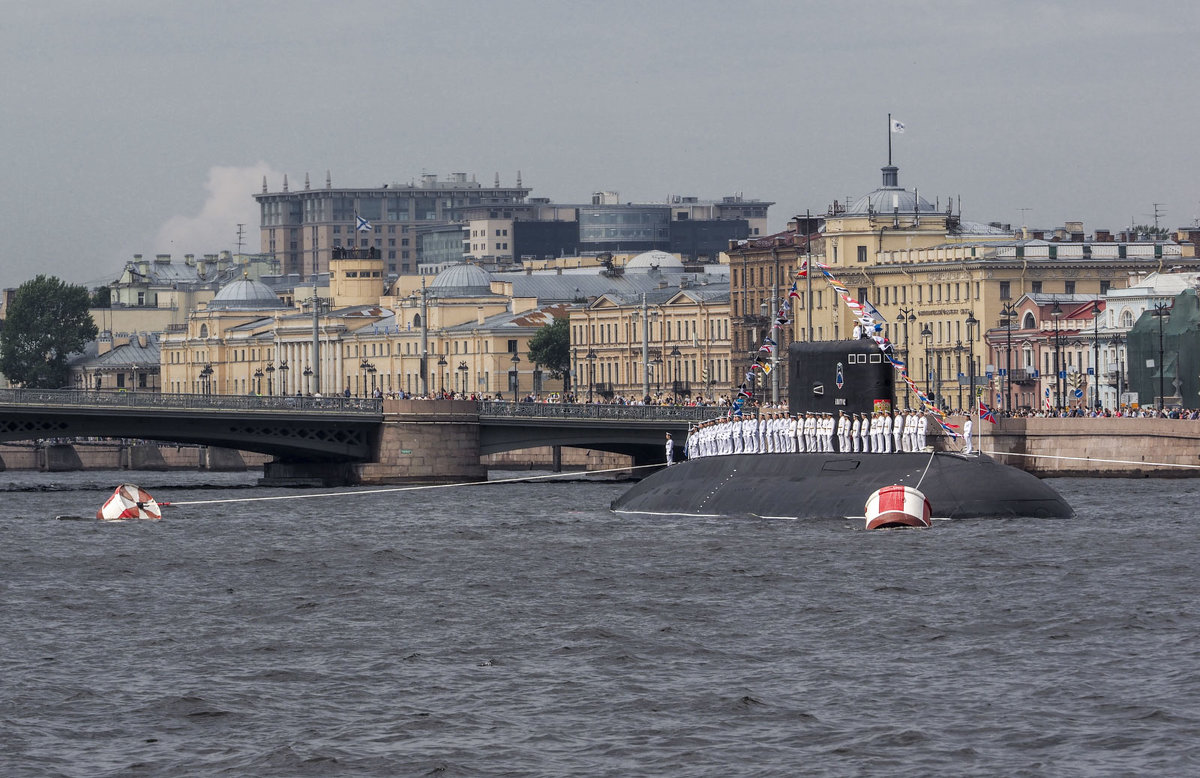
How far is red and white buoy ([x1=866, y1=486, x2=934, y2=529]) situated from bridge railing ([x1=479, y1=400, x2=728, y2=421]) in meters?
39.3

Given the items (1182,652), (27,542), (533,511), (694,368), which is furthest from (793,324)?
(1182,652)

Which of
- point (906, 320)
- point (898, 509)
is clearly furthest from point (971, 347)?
point (898, 509)

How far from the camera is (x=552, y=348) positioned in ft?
496

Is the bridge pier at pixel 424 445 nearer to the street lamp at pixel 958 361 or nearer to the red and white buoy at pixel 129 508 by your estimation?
the red and white buoy at pixel 129 508

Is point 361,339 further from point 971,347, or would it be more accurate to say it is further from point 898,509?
point 898,509

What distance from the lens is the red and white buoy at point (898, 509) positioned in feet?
172

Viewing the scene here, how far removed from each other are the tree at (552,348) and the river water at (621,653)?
303 feet

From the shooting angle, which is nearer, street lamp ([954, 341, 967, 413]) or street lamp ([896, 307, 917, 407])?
street lamp ([896, 307, 917, 407])

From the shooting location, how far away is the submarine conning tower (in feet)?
185

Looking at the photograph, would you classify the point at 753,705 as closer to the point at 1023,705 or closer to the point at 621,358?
the point at 1023,705

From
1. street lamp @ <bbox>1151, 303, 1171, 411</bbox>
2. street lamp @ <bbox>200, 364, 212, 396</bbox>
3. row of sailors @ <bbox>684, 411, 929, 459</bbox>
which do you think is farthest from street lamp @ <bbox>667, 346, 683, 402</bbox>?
row of sailors @ <bbox>684, 411, 929, 459</bbox>

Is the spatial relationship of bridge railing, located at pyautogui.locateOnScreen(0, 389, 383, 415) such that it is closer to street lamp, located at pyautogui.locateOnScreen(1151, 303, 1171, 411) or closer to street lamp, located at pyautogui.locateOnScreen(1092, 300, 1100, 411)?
street lamp, located at pyautogui.locateOnScreen(1151, 303, 1171, 411)

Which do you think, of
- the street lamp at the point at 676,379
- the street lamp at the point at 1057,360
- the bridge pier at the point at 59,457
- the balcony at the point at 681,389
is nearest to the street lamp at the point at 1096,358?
the street lamp at the point at 1057,360

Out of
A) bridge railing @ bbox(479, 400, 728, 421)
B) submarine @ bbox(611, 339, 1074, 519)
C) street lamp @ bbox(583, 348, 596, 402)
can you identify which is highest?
street lamp @ bbox(583, 348, 596, 402)
